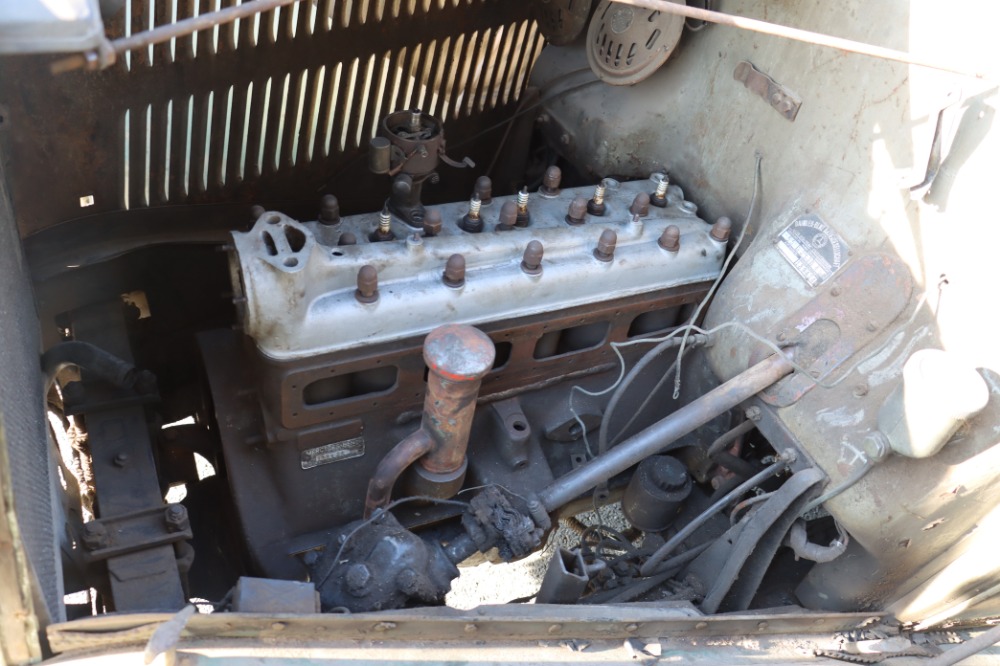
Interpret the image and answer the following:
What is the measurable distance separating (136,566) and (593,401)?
1.20m

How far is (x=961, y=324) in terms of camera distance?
1.86 m

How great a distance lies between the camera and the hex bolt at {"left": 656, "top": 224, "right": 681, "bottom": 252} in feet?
7.33

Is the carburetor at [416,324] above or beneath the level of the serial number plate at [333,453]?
above

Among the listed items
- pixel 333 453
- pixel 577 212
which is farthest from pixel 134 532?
pixel 577 212

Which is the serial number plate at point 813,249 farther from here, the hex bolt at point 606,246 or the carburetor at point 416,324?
the hex bolt at point 606,246

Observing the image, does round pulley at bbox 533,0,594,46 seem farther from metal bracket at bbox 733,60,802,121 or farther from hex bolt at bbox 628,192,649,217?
hex bolt at bbox 628,192,649,217

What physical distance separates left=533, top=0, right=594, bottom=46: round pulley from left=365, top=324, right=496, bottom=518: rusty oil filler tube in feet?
3.90

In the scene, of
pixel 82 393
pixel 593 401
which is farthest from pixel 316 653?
pixel 593 401

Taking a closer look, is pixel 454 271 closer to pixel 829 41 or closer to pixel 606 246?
pixel 606 246

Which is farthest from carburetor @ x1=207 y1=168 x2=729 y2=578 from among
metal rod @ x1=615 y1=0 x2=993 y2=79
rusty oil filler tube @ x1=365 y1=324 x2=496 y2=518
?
metal rod @ x1=615 y1=0 x2=993 y2=79

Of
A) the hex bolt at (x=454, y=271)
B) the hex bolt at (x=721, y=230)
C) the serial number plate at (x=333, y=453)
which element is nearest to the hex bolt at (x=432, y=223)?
the hex bolt at (x=454, y=271)

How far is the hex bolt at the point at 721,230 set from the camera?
2307mm

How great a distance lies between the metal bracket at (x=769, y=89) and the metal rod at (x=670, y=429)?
626 millimetres

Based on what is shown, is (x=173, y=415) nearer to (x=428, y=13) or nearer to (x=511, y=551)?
(x=511, y=551)
